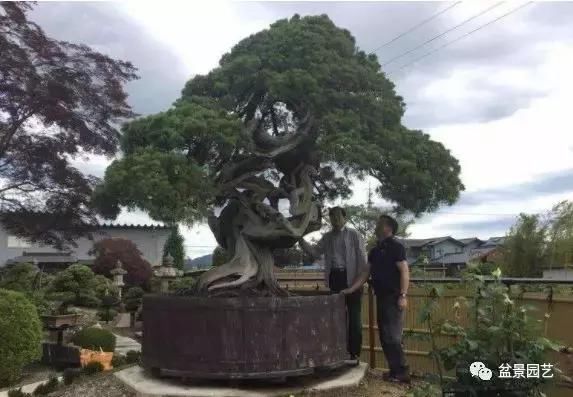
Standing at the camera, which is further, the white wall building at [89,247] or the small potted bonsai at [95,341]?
the white wall building at [89,247]

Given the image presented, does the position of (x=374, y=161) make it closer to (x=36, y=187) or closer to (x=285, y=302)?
(x=285, y=302)

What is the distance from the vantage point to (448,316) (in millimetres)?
7039

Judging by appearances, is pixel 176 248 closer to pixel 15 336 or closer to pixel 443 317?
pixel 15 336

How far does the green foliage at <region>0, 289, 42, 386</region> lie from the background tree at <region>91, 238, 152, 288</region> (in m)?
14.9

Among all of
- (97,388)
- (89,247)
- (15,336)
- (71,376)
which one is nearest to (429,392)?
(97,388)

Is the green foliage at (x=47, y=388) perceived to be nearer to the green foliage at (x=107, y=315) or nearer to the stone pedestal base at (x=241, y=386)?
the stone pedestal base at (x=241, y=386)

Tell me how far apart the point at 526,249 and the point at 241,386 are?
78.1 ft

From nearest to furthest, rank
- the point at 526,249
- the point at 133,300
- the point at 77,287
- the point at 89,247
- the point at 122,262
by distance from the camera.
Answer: the point at 133,300 → the point at 77,287 → the point at 122,262 → the point at 526,249 → the point at 89,247

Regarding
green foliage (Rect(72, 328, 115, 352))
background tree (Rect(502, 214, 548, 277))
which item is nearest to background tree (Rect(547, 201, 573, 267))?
background tree (Rect(502, 214, 548, 277))

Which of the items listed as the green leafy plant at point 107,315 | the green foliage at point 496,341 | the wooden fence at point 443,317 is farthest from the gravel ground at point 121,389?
the green leafy plant at point 107,315

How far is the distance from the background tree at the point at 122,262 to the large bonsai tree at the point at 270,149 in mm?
18310

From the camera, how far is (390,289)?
644 centimetres

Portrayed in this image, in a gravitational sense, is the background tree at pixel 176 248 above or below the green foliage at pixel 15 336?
above

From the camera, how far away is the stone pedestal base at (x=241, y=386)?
5.89 m
